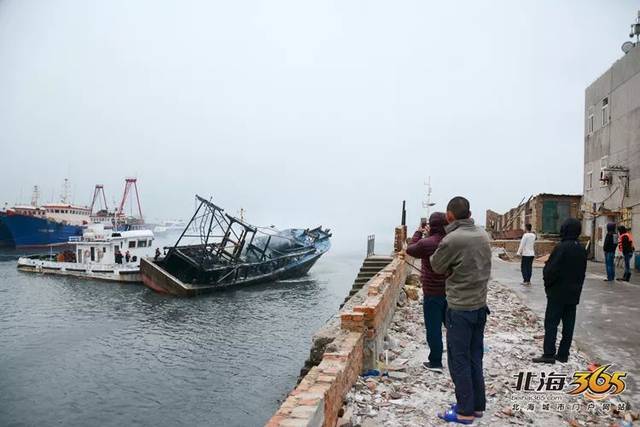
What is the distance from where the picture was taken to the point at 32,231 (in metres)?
55.1

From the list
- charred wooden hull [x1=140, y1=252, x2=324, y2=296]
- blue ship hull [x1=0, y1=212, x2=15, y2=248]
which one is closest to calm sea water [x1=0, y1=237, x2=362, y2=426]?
charred wooden hull [x1=140, y1=252, x2=324, y2=296]

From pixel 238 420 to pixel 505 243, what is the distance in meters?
16.3

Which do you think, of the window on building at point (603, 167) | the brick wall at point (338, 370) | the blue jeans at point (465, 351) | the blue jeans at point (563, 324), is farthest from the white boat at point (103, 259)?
the blue jeans at point (465, 351)

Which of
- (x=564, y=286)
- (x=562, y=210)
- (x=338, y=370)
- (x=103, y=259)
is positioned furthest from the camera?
(x=103, y=259)

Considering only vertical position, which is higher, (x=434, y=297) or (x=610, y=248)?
(x=610, y=248)

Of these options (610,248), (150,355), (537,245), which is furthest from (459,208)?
(537,245)

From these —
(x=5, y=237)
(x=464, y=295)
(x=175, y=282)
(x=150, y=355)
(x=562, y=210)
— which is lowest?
(x=150, y=355)

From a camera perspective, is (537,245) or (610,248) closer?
(610,248)

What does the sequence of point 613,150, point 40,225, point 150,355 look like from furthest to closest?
point 40,225 < point 613,150 < point 150,355

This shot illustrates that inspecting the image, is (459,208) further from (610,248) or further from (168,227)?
(168,227)

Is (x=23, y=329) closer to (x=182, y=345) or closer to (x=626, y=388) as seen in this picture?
(x=182, y=345)

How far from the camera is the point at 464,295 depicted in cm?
321

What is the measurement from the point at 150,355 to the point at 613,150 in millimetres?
17715

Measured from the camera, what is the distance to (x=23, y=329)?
17.2m
